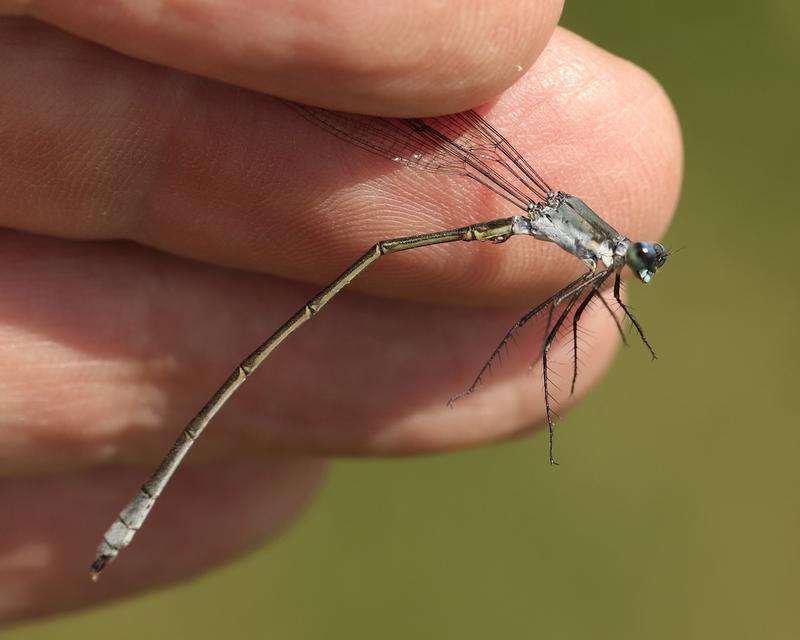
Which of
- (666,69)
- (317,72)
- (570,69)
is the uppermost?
(666,69)

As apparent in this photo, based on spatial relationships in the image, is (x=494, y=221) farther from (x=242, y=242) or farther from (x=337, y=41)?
(x=337, y=41)

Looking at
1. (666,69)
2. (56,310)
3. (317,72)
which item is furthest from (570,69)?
(666,69)

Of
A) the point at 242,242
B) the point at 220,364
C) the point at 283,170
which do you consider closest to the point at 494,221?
the point at 283,170

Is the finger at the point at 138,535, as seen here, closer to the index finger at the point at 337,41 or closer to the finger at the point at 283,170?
the finger at the point at 283,170

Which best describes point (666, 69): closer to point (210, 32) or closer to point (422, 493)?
point (422, 493)

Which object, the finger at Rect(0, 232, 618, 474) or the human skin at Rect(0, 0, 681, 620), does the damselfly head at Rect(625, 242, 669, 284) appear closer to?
the human skin at Rect(0, 0, 681, 620)

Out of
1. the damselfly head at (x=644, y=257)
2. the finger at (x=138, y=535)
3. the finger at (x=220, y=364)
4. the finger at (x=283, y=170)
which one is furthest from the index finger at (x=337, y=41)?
the finger at (x=138, y=535)
